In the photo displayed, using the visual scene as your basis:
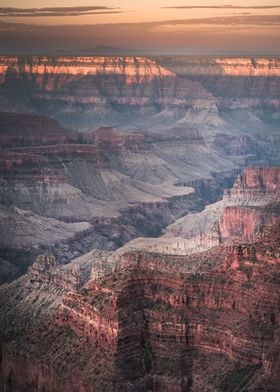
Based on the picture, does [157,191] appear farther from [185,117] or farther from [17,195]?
[185,117]

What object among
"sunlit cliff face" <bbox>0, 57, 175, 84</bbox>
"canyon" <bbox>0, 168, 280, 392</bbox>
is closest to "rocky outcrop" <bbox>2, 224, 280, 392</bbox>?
"canyon" <bbox>0, 168, 280, 392</bbox>

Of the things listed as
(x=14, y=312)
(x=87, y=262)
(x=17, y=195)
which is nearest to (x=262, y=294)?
(x=14, y=312)

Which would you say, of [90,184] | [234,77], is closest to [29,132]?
[90,184]

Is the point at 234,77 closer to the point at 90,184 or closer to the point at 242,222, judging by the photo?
the point at 90,184

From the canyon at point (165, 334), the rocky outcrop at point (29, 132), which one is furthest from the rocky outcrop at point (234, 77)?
the canyon at point (165, 334)

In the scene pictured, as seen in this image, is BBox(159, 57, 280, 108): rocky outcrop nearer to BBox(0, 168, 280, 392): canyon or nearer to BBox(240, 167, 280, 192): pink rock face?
BBox(240, 167, 280, 192): pink rock face

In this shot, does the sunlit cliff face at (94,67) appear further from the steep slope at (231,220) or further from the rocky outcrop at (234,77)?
the steep slope at (231,220)

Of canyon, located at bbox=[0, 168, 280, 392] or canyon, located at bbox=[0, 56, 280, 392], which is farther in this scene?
canyon, located at bbox=[0, 56, 280, 392]

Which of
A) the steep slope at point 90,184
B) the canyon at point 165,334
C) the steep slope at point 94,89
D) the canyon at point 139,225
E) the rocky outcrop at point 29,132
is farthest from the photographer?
the steep slope at point 94,89
